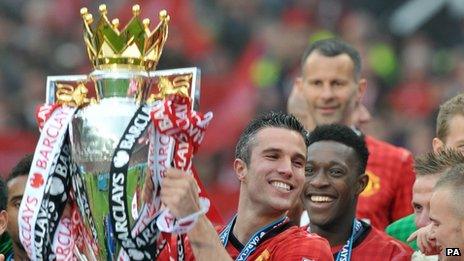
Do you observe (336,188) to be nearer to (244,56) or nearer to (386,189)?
(386,189)

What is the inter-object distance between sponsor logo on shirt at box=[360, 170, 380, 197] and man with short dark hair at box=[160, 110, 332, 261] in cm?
146

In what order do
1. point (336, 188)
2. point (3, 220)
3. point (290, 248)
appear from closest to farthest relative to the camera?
point (290, 248), point (3, 220), point (336, 188)

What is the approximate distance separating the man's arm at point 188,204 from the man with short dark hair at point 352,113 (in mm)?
2230

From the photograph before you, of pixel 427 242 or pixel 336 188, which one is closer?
pixel 427 242

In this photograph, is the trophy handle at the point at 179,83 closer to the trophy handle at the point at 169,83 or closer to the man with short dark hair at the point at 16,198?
the trophy handle at the point at 169,83

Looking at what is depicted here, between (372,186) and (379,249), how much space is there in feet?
4.06

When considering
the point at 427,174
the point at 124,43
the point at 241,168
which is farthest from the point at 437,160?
the point at 124,43

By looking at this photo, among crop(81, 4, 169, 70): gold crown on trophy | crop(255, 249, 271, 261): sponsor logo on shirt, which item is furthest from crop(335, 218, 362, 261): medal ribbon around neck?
crop(81, 4, 169, 70): gold crown on trophy

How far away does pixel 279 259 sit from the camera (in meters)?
5.74

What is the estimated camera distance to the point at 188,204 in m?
5.25

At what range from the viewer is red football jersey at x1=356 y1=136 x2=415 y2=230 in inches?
298

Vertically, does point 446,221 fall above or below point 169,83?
below

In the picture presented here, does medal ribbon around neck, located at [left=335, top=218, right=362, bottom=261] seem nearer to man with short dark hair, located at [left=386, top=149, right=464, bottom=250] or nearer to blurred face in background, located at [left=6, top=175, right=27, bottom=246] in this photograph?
man with short dark hair, located at [left=386, top=149, right=464, bottom=250]

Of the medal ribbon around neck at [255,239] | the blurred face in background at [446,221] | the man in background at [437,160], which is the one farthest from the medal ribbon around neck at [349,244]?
the blurred face in background at [446,221]
